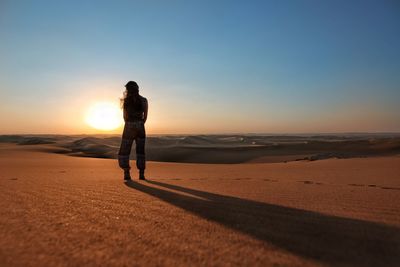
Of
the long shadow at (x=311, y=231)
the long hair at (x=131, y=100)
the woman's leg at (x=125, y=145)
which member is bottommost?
the long shadow at (x=311, y=231)

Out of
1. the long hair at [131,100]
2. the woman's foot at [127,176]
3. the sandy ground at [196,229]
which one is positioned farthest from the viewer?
the long hair at [131,100]

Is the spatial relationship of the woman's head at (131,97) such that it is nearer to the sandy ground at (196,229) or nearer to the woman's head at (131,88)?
the woman's head at (131,88)

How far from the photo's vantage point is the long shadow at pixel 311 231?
59.8 inches

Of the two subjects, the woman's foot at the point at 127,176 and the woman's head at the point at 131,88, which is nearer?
the woman's foot at the point at 127,176

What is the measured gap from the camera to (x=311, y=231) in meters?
1.88

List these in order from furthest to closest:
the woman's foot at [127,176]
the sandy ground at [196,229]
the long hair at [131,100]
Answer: the long hair at [131,100] < the woman's foot at [127,176] < the sandy ground at [196,229]

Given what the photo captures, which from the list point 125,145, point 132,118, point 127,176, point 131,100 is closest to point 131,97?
point 131,100

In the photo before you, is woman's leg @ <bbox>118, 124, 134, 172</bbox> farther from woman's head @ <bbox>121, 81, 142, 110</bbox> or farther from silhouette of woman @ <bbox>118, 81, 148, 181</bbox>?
woman's head @ <bbox>121, 81, 142, 110</bbox>

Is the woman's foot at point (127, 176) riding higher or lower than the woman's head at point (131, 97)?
lower

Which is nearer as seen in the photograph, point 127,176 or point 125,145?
point 127,176

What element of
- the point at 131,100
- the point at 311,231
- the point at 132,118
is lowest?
the point at 311,231

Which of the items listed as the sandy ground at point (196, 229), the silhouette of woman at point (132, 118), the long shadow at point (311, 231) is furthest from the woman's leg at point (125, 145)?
the long shadow at point (311, 231)

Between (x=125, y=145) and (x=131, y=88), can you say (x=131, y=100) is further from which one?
(x=125, y=145)

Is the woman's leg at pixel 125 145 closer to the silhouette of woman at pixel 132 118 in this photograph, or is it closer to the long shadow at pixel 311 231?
the silhouette of woman at pixel 132 118
